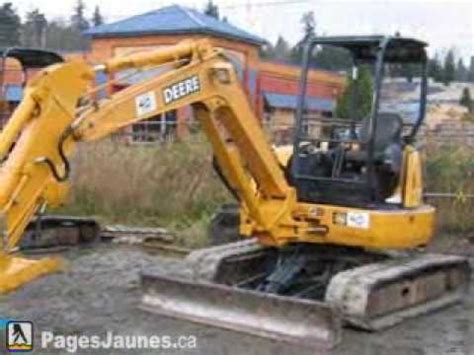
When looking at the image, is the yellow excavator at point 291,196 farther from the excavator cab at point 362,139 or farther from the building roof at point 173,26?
the building roof at point 173,26

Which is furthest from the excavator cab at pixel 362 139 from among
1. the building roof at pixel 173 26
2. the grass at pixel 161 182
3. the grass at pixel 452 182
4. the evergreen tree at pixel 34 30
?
the evergreen tree at pixel 34 30

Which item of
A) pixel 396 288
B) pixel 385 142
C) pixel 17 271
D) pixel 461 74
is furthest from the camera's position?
pixel 461 74

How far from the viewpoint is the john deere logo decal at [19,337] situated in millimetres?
6841

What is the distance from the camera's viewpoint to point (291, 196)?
8.62 meters

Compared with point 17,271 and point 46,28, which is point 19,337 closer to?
point 17,271

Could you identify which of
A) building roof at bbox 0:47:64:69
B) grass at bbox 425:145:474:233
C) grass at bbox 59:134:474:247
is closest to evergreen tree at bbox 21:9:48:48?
grass at bbox 59:134:474:247

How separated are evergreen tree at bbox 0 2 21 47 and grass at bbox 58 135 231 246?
20448mm

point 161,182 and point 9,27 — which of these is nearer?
point 161,182

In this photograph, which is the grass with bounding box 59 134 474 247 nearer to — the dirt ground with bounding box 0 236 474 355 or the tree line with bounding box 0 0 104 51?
the dirt ground with bounding box 0 236 474 355

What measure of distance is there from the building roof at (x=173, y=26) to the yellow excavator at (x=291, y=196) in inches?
899

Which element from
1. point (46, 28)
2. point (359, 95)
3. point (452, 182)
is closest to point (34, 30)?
point (46, 28)

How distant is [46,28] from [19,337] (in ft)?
127

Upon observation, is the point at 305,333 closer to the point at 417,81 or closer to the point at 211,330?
the point at 211,330

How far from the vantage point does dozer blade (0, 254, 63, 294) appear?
610 centimetres
